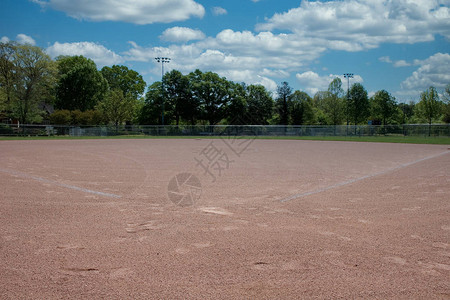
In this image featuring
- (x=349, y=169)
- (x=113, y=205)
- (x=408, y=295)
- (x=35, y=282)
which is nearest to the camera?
(x=408, y=295)

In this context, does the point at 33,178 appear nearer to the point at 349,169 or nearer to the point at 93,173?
the point at 93,173

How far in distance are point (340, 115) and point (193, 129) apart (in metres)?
40.2

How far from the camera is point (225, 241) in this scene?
4926mm

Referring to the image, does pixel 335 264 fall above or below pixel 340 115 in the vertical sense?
below

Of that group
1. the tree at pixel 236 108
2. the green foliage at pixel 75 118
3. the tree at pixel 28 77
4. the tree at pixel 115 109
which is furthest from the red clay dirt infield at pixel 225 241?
the tree at pixel 236 108

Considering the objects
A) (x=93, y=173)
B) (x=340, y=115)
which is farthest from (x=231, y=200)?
(x=340, y=115)

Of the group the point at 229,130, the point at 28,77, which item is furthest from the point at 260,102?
the point at 28,77

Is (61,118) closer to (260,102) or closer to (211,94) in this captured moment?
(211,94)

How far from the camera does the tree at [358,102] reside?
7406 centimetres

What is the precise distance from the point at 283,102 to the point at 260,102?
572cm

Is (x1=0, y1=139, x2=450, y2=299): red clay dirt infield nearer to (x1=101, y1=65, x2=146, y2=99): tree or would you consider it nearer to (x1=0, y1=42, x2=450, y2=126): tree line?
(x1=0, y1=42, x2=450, y2=126): tree line

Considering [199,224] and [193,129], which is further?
[193,129]

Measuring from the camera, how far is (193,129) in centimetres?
5406

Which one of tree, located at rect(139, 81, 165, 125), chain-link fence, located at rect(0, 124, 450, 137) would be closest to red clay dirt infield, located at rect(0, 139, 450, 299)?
chain-link fence, located at rect(0, 124, 450, 137)
